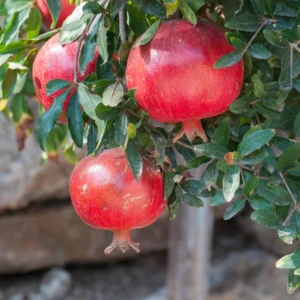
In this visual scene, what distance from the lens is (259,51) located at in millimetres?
510

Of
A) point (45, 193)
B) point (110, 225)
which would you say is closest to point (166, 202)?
point (110, 225)

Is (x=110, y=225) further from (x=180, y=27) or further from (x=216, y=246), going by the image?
(x=216, y=246)

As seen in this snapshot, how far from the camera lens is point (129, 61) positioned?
504 mm

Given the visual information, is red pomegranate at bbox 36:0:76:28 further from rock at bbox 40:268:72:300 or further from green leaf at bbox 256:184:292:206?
rock at bbox 40:268:72:300

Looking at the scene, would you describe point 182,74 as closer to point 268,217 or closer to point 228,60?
point 228,60

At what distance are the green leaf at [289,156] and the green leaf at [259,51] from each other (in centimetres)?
9

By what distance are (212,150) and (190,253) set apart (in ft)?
5.30

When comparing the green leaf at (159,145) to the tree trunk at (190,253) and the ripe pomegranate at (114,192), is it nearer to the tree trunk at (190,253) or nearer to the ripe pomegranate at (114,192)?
the ripe pomegranate at (114,192)

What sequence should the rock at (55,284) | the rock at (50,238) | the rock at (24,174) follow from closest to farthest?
the rock at (24,174) < the rock at (50,238) < the rock at (55,284)

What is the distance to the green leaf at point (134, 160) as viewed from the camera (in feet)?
1.68

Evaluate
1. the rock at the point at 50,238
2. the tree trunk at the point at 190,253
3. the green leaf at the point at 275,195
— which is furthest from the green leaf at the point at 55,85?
the rock at the point at 50,238

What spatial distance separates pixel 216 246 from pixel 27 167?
1147 mm

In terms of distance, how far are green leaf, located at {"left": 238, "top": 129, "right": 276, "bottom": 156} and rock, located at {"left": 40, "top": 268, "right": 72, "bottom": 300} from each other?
7.26 feet

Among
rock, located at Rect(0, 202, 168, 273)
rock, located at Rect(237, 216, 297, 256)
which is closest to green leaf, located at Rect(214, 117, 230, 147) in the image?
rock, located at Rect(0, 202, 168, 273)
